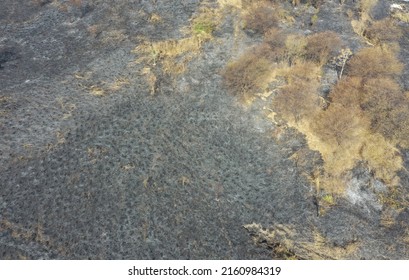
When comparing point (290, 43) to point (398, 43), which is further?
point (398, 43)

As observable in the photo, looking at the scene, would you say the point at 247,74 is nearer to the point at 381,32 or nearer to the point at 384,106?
the point at 384,106

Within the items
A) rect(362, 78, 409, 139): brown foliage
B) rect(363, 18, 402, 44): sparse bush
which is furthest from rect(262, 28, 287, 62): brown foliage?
rect(363, 18, 402, 44): sparse bush

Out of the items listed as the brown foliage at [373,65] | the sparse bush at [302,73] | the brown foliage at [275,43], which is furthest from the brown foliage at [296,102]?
the brown foliage at [373,65]

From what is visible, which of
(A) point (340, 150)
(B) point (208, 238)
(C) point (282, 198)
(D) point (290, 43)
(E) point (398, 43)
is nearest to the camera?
(B) point (208, 238)

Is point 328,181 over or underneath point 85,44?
underneath

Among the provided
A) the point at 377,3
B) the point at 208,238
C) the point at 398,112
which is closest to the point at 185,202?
the point at 208,238

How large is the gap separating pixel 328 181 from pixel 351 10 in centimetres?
1236

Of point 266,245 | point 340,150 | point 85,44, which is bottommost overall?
point 266,245

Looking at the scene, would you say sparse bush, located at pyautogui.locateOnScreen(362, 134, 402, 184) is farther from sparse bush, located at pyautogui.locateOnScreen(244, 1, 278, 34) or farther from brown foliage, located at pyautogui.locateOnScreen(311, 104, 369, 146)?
sparse bush, located at pyautogui.locateOnScreen(244, 1, 278, 34)

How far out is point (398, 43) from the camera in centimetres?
1934

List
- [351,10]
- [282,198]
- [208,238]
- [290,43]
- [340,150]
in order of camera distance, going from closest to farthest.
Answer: [208,238] → [282,198] → [340,150] → [290,43] → [351,10]

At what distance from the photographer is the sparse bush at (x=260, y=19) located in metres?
17.8

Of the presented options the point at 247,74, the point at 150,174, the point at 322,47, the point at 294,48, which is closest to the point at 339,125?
the point at 247,74

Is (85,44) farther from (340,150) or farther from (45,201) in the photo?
(340,150)
